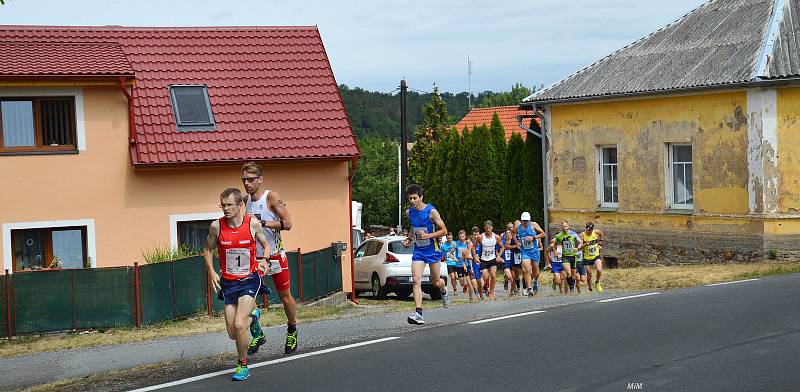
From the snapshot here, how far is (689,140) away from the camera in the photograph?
94.6 ft

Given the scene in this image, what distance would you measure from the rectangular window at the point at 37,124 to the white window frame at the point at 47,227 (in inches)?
54.5

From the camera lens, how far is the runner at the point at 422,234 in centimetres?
1369

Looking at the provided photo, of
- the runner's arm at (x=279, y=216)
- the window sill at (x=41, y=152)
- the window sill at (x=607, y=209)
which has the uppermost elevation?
the window sill at (x=41, y=152)

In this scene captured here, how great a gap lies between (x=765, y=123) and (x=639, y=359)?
18.2m

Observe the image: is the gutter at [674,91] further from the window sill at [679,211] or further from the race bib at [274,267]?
the race bib at [274,267]

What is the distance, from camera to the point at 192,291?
1761 centimetres

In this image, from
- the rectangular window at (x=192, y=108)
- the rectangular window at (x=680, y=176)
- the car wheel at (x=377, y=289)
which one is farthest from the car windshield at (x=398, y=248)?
the rectangular window at (x=680, y=176)

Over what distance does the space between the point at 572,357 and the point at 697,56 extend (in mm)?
21053

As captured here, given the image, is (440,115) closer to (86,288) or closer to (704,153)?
(704,153)

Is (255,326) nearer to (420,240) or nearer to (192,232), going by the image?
(420,240)

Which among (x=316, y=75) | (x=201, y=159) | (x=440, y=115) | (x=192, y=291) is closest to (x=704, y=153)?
(x=316, y=75)

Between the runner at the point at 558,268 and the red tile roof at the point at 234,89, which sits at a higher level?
the red tile roof at the point at 234,89

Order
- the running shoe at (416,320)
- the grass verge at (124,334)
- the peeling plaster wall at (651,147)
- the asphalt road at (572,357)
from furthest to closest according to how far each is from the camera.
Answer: the peeling plaster wall at (651,147) → the grass verge at (124,334) → the running shoe at (416,320) → the asphalt road at (572,357)

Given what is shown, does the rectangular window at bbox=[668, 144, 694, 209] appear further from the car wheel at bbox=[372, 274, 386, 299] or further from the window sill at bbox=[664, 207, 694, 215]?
the car wheel at bbox=[372, 274, 386, 299]
